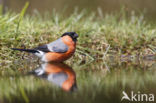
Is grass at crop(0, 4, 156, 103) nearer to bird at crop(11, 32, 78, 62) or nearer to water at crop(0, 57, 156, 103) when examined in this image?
water at crop(0, 57, 156, 103)

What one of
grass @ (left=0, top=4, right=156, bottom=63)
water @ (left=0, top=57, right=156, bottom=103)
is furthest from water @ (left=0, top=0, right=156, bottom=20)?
water @ (left=0, top=57, right=156, bottom=103)

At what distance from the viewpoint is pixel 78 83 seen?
3490 mm

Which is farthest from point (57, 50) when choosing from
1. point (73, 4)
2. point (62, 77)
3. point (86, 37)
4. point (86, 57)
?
point (73, 4)

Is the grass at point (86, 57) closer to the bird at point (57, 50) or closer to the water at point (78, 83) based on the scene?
the water at point (78, 83)

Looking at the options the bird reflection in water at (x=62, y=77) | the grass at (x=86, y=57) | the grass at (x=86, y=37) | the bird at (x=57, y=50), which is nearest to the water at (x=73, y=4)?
the grass at (x=86, y=57)

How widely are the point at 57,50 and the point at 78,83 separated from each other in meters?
1.81

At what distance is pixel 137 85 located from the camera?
341 centimetres

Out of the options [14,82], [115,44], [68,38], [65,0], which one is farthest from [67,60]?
[65,0]

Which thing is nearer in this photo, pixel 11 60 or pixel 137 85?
pixel 137 85

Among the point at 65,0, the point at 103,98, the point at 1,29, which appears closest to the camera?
the point at 103,98

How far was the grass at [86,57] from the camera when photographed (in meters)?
3.03

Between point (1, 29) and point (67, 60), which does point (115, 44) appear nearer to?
point (67, 60)

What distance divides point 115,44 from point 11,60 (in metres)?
1.84

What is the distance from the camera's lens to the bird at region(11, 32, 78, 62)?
5.20 metres
